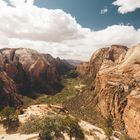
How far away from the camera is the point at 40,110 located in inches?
4031

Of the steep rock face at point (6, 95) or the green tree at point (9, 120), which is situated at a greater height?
the green tree at point (9, 120)

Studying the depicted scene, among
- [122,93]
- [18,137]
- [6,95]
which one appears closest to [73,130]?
[18,137]

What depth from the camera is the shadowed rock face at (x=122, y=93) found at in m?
117

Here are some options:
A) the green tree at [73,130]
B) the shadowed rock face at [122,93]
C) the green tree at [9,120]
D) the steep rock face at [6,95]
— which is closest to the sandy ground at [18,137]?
the green tree at [9,120]

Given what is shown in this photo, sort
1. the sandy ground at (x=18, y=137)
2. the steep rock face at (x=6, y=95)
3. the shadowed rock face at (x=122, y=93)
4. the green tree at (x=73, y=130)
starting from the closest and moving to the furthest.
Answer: the sandy ground at (x=18, y=137) → the green tree at (x=73, y=130) → the shadowed rock face at (x=122, y=93) → the steep rock face at (x=6, y=95)

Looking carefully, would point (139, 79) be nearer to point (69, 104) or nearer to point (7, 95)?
point (69, 104)

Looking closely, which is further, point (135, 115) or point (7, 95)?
point (7, 95)

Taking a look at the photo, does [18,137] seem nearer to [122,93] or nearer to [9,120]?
[9,120]

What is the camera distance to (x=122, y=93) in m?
139

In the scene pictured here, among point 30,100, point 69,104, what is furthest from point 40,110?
point 30,100

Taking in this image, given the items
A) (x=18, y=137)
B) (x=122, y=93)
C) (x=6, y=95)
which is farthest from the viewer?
(x=6, y=95)

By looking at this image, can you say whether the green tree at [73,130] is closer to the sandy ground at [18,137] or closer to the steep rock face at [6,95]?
the sandy ground at [18,137]

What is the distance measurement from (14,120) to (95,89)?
9889 cm

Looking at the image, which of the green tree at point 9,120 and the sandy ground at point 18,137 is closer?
the sandy ground at point 18,137
